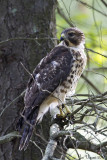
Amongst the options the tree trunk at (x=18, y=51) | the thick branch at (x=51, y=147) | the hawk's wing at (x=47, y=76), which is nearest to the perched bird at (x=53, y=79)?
the hawk's wing at (x=47, y=76)

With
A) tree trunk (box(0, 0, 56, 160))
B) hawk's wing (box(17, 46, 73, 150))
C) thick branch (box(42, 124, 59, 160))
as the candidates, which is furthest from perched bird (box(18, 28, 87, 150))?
thick branch (box(42, 124, 59, 160))

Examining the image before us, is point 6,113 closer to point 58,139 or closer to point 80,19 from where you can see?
point 58,139

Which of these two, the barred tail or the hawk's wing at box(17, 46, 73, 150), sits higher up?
the hawk's wing at box(17, 46, 73, 150)

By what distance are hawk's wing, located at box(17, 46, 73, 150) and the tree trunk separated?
0.34ft

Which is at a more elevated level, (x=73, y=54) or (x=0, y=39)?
(x=0, y=39)

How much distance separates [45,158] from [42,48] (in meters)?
1.64

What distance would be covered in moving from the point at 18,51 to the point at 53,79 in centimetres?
52

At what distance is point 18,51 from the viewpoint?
395 centimetres

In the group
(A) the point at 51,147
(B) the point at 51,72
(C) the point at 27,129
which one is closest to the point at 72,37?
(B) the point at 51,72

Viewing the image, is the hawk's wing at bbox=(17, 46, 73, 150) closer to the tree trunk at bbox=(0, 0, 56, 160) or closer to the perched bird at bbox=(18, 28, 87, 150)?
the perched bird at bbox=(18, 28, 87, 150)

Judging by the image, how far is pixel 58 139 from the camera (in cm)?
307

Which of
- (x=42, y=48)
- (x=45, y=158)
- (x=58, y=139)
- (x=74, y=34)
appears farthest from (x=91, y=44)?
(x=45, y=158)

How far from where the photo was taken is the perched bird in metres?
3.88

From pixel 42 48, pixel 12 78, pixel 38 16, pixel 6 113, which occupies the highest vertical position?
pixel 38 16
